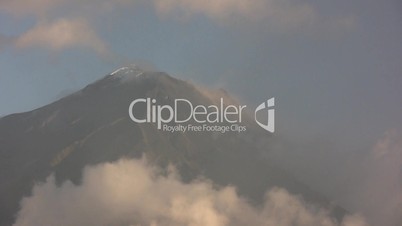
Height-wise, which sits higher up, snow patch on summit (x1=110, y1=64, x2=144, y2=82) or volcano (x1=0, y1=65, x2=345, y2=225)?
snow patch on summit (x1=110, y1=64, x2=144, y2=82)

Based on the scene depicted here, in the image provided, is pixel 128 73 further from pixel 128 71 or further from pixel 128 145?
pixel 128 145

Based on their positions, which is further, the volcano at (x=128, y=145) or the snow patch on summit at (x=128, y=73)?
the snow patch on summit at (x=128, y=73)

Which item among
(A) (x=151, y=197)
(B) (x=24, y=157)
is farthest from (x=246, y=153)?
(B) (x=24, y=157)

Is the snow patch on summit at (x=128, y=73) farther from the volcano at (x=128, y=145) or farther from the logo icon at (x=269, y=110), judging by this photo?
the logo icon at (x=269, y=110)

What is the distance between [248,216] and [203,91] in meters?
2.33

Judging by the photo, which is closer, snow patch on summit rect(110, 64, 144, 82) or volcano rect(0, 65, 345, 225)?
volcano rect(0, 65, 345, 225)

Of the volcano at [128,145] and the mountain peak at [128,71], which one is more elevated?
the mountain peak at [128,71]

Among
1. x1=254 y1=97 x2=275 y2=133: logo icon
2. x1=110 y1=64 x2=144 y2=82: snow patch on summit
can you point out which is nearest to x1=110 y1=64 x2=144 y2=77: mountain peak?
x1=110 y1=64 x2=144 y2=82: snow patch on summit

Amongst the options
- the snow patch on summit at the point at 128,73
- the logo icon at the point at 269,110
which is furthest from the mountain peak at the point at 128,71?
the logo icon at the point at 269,110

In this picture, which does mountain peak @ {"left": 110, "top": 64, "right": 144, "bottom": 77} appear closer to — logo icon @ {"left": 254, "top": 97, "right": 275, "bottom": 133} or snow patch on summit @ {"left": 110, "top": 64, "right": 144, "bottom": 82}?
snow patch on summit @ {"left": 110, "top": 64, "right": 144, "bottom": 82}

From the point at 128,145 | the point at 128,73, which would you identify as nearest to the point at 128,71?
the point at 128,73

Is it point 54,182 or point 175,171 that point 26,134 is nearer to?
point 54,182

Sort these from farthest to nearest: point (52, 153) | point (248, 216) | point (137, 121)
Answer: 1. point (52, 153)
2. point (248, 216)
3. point (137, 121)

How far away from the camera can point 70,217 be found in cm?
1124
